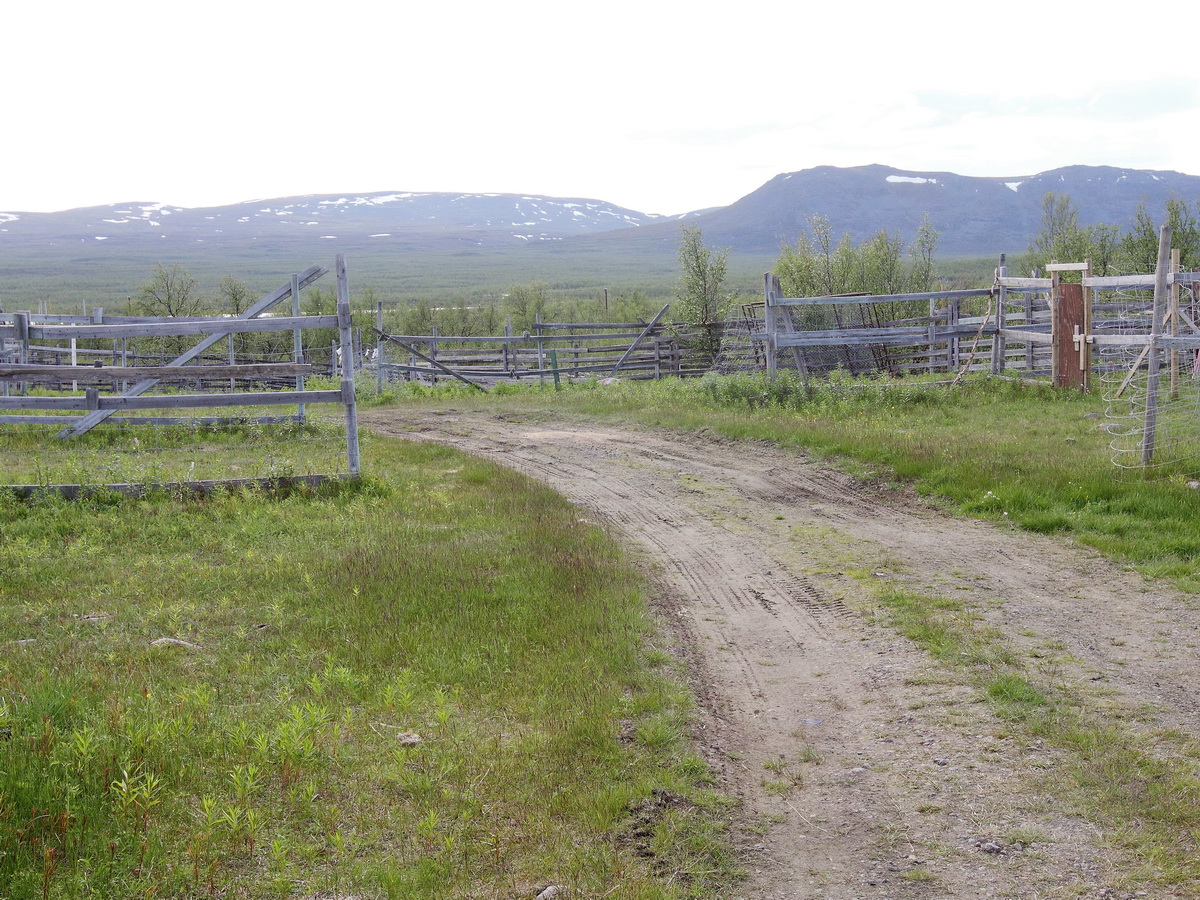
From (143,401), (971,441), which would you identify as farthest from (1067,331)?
(143,401)

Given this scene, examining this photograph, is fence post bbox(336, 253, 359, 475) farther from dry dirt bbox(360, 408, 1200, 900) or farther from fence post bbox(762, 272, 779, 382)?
fence post bbox(762, 272, 779, 382)

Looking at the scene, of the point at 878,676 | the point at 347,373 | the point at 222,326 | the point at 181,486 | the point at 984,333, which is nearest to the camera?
the point at 878,676

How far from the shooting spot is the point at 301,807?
164 inches

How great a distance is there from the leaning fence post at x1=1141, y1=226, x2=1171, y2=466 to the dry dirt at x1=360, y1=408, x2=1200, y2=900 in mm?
2513

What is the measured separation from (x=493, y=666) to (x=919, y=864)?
109 inches

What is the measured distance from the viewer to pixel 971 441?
40.4ft

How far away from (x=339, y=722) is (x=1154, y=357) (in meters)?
8.94

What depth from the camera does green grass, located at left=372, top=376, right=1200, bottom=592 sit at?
841 centimetres

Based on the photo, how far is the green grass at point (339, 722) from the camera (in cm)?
374

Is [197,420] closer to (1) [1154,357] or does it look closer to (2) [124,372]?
(2) [124,372]

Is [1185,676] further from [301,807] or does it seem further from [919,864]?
[301,807]

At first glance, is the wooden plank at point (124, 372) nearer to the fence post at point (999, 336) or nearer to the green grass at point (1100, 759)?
the green grass at point (1100, 759)

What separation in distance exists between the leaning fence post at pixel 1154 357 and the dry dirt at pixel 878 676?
2513 mm

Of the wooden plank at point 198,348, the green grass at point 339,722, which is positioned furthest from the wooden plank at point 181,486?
the wooden plank at point 198,348
